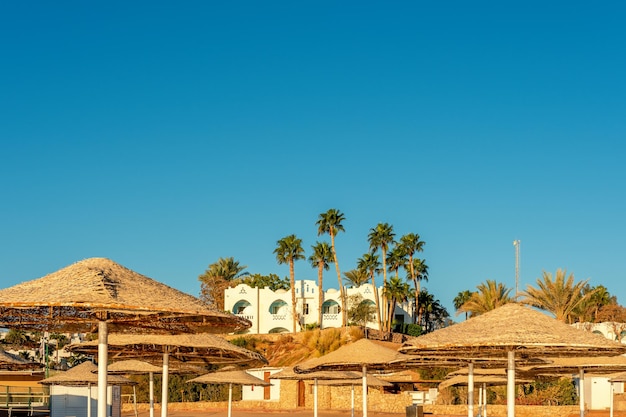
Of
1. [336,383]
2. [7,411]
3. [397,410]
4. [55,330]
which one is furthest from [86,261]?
[397,410]

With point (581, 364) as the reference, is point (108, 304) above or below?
above

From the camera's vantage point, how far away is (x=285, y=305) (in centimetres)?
7875

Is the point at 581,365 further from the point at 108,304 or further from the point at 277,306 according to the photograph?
the point at 277,306

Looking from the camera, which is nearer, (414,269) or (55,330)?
(55,330)

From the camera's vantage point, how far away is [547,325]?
1262cm

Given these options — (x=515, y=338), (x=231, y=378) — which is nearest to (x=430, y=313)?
(x=231, y=378)

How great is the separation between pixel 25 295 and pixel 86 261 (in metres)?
1.41

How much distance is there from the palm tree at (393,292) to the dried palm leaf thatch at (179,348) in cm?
5464

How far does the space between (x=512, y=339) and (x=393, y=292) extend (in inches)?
2492

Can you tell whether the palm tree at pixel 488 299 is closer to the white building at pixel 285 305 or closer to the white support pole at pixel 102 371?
the white building at pixel 285 305

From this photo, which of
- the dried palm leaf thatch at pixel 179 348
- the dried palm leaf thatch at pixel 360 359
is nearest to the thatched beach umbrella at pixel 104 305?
the dried palm leaf thatch at pixel 179 348

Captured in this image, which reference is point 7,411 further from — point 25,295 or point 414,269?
point 414,269

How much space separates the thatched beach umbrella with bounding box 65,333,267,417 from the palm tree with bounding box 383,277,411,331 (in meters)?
54.8

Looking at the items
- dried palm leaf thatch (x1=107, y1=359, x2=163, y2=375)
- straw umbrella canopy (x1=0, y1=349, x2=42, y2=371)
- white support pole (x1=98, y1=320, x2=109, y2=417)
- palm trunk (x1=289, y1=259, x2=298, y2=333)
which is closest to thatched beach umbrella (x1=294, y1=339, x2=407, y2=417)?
dried palm leaf thatch (x1=107, y1=359, x2=163, y2=375)
